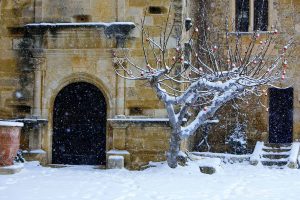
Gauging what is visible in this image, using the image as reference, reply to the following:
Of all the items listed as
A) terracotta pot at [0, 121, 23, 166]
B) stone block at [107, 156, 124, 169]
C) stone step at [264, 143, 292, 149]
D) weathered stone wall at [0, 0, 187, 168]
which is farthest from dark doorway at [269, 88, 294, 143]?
terracotta pot at [0, 121, 23, 166]

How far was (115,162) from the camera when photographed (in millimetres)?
12109

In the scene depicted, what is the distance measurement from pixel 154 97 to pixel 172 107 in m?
1.22

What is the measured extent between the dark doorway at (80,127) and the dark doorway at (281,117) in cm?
635

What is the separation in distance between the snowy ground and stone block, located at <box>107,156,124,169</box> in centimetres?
41

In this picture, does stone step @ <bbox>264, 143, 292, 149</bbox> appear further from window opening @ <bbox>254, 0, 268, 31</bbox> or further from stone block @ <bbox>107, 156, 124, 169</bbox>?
stone block @ <bbox>107, 156, 124, 169</bbox>

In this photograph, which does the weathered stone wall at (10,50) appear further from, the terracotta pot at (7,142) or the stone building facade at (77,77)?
the terracotta pot at (7,142)

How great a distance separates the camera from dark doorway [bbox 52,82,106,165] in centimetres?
1301

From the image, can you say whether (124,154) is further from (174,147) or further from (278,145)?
(278,145)

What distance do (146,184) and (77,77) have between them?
176 inches

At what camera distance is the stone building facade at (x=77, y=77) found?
12461 mm

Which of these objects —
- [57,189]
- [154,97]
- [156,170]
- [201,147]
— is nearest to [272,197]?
[57,189]

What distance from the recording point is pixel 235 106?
16.0 meters

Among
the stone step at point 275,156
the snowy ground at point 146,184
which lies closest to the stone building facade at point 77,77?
the snowy ground at point 146,184

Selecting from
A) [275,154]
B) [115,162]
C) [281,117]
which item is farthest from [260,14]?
[115,162]
